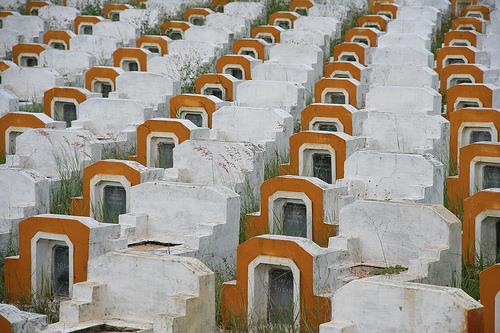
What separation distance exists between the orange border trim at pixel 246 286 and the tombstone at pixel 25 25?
57.3 feet

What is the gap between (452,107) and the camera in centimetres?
2519

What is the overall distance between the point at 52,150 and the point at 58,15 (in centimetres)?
1308

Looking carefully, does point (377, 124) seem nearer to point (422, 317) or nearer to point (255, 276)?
point (255, 276)

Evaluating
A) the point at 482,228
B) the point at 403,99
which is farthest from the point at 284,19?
the point at 482,228

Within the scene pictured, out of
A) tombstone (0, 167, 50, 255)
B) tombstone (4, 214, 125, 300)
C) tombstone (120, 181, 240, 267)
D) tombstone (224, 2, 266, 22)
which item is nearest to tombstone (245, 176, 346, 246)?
tombstone (120, 181, 240, 267)

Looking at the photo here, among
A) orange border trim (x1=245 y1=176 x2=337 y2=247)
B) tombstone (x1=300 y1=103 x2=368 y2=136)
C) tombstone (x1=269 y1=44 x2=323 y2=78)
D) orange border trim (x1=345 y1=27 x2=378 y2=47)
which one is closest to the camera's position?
orange border trim (x1=245 y1=176 x2=337 y2=247)

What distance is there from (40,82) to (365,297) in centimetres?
1523

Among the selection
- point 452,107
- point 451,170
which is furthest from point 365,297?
point 452,107

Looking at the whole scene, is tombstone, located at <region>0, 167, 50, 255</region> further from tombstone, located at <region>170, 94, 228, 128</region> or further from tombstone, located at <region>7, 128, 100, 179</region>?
tombstone, located at <region>170, 94, 228, 128</region>

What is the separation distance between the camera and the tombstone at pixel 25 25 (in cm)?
3319

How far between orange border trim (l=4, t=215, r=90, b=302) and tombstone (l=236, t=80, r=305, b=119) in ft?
26.9

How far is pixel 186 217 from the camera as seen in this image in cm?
1886

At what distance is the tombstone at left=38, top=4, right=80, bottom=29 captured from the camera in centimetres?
3441

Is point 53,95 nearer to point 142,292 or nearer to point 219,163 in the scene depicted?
point 219,163
